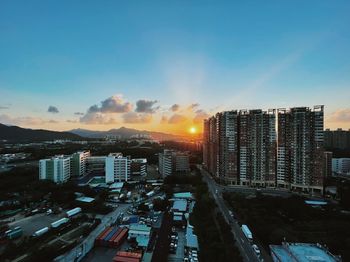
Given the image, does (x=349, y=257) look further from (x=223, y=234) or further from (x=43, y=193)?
(x=43, y=193)

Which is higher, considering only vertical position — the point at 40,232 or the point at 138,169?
the point at 138,169

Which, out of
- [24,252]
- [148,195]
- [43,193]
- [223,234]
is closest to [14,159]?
[43,193]

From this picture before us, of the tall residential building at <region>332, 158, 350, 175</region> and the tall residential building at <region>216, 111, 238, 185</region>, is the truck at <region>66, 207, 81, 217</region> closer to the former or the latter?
the tall residential building at <region>216, 111, 238, 185</region>

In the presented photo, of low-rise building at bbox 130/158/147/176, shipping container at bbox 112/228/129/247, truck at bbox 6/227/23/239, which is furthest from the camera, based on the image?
low-rise building at bbox 130/158/147/176

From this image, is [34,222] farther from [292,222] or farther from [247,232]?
[292,222]

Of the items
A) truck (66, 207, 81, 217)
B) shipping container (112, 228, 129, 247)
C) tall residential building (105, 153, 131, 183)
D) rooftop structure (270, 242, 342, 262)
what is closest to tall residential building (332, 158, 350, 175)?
rooftop structure (270, 242, 342, 262)

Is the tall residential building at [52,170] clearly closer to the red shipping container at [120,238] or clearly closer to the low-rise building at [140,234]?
the red shipping container at [120,238]

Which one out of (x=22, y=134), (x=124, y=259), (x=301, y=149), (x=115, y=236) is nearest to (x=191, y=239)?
(x=124, y=259)
